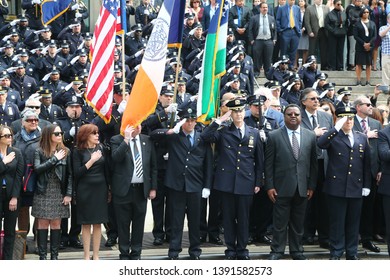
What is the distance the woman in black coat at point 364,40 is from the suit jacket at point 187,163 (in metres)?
10.4

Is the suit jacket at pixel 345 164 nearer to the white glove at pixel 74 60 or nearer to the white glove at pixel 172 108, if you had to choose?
the white glove at pixel 172 108

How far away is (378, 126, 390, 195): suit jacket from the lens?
12.8 m

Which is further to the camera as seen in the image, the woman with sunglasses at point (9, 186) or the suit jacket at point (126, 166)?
the suit jacket at point (126, 166)

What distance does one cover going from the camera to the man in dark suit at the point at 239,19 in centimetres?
2308

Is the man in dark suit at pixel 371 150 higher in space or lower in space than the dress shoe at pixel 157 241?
higher

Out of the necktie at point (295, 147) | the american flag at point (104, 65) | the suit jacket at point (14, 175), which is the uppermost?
the american flag at point (104, 65)

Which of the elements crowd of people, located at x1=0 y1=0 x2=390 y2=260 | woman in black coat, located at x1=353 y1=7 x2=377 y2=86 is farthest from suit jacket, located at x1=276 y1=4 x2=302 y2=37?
crowd of people, located at x1=0 y1=0 x2=390 y2=260

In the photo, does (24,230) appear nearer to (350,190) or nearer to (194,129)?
(194,129)

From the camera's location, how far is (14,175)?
1211 centimetres

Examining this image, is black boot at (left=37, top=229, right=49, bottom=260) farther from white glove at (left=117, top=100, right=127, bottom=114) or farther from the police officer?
the police officer

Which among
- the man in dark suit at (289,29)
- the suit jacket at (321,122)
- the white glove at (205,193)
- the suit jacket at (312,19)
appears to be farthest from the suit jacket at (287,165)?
the suit jacket at (312,19)
